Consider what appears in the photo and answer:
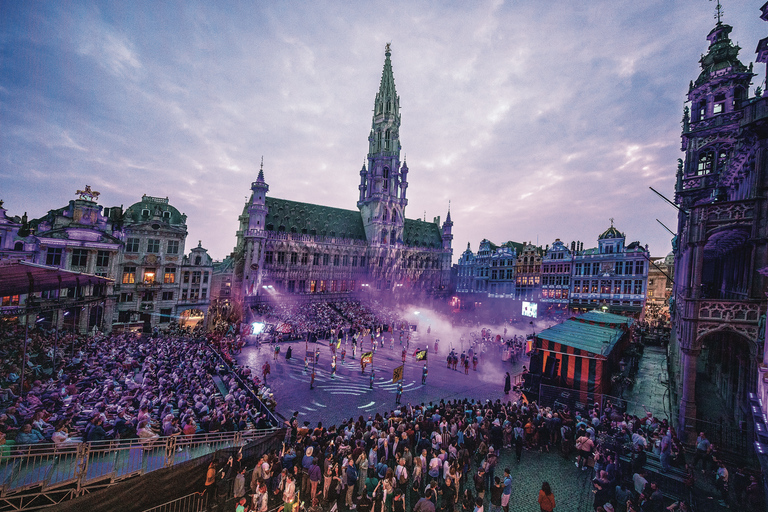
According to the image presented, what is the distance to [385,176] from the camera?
64.6m

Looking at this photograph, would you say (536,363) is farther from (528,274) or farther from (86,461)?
(528,274)

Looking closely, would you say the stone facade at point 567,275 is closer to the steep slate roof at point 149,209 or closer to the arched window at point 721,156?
the arched window at point 721,156

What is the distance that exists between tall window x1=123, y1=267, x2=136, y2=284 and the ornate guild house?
44.4 ft

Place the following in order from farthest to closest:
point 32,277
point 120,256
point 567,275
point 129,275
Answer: point 567,275, point 129,275, point 120,256, point 32,277

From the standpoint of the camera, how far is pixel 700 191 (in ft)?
75.9

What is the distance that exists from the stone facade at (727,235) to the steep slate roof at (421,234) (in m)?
49.6

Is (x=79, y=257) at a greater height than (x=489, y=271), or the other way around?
(x=489, y=271)

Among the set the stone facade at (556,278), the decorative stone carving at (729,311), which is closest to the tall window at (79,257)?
the decorative stone carving at (729,311)

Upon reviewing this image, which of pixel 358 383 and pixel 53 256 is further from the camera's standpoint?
pixel 53 256

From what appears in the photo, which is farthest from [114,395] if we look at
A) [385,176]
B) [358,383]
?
[385,176]

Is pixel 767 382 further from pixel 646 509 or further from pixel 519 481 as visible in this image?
pixel 519 481

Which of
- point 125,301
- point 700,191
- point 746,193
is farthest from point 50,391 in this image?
point 700,191

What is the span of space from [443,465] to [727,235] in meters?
16.8

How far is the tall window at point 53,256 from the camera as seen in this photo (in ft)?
103
